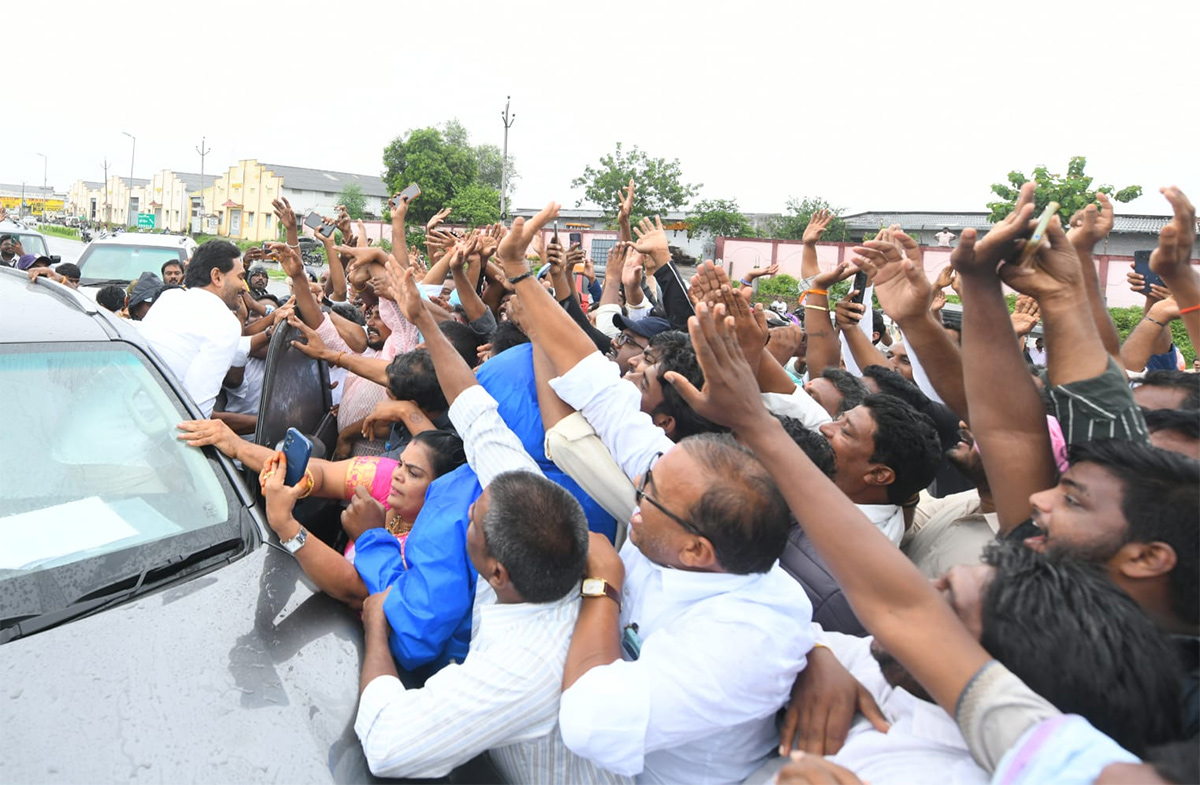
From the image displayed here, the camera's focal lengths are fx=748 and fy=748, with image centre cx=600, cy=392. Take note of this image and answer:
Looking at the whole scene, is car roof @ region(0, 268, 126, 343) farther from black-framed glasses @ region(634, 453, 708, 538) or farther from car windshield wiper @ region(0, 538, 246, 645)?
black-framed glasses @ region(634, 453, 708, 538)

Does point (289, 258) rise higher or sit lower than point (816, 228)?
lower

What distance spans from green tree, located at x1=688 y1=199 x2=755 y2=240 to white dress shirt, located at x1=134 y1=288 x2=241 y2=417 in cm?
3947

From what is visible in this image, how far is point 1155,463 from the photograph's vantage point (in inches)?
60.4

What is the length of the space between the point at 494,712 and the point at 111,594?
1060 mm

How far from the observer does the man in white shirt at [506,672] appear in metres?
1.65

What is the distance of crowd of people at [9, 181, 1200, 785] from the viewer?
4.26 feet

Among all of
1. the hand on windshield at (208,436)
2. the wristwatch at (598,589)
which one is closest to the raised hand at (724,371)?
the wristwatch at (598,589)

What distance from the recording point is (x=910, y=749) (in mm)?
1444

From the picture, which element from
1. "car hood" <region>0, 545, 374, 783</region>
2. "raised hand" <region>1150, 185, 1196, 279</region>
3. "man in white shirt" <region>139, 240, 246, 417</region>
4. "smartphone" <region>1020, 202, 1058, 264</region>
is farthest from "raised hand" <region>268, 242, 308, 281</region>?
"raised hand" <region>1150, 185, 1196, 279</region>

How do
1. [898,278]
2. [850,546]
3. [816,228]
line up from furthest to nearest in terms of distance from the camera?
[816,228] < [898,278] < [850,546]

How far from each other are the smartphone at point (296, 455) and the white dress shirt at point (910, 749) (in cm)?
167

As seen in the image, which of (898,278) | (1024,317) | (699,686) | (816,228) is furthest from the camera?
(1024,317)

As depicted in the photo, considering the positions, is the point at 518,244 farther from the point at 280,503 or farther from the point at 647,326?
the point at 647,326

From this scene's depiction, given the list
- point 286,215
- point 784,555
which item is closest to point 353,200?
point 286,215
